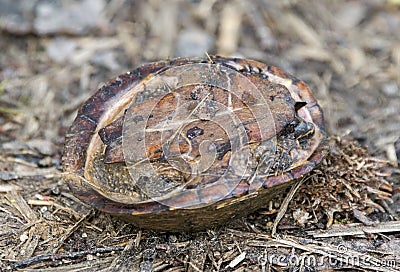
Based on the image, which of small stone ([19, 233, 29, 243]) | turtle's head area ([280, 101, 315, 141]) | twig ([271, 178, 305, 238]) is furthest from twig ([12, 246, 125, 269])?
turtle's head area ([280, 101, 315, 141])

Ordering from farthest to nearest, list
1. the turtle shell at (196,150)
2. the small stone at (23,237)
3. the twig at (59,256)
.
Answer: the small stone at (23,237)
the twig at (59,256)
the turtle shell at (196,150)

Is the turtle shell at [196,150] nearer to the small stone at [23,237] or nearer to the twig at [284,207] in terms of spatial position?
the twig at [284,207]

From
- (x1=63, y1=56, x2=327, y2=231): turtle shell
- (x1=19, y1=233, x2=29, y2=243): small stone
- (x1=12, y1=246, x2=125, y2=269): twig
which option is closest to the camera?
(x1=63, y1=56, x2=327, y2=231): turtle shell

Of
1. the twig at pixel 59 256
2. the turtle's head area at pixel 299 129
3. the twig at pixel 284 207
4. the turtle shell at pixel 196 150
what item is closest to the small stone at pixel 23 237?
the twig at pixel 59 256

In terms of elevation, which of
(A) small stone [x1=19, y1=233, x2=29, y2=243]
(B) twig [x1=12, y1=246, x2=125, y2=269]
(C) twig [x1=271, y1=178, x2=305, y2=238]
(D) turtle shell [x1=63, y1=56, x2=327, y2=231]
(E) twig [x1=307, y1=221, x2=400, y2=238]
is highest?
(D) turtle shell [x1=63, y1=56, x2=327, y2=231]

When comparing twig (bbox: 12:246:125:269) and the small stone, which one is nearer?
twig (bbox: 12:246:125:269)

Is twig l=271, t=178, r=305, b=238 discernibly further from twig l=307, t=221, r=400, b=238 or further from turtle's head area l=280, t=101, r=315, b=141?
turtle's head area l=280, t=101, r=315, b=141

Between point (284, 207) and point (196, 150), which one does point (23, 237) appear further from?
point (284, 207)

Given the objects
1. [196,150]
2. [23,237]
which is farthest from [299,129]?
[23,237]
